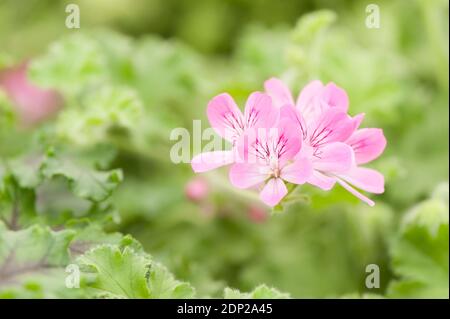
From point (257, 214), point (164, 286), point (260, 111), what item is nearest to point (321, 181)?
point (260, 111)

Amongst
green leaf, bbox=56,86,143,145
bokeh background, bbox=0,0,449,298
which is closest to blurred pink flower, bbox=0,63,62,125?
bokeh background, bbox=0,0,449,298

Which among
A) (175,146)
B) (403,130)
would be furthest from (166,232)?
(403,130)

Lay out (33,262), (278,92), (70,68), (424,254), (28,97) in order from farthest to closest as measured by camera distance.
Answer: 1. (28,97)
2. (70,68)
3. (424,254)
4. (278,92)
5. (33,262)

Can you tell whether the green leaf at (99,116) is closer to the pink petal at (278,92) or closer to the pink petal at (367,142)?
the pink petal at (278,92)

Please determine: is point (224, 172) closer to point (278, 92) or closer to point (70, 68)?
point (70, 68)

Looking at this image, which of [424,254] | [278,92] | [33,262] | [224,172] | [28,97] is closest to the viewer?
[33,262]

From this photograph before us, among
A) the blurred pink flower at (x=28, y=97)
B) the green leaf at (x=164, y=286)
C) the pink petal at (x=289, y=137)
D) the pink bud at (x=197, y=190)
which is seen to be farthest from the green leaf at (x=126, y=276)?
the blurred pink flower at (x=28, y=97)

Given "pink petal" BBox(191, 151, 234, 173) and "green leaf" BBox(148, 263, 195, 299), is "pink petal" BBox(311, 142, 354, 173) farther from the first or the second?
"green leaf" BBox(148, 263, 195, 299)
